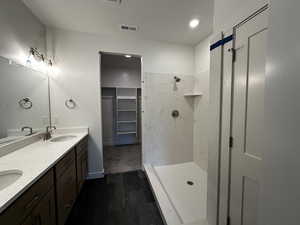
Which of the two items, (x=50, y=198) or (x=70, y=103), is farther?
(x=70, y=103)

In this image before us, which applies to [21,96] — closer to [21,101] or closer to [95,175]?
[21,101]

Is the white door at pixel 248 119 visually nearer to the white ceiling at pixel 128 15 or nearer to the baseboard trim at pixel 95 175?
the white ceiling at pixel 128 15

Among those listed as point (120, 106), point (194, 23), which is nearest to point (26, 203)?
point (194, 23)

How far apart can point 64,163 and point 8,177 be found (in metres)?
0.44

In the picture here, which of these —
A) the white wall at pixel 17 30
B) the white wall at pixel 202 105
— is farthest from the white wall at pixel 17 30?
the white wall at pixel 202 105

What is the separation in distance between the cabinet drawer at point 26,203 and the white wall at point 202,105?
96.8 inches

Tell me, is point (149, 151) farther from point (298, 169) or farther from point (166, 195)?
point (298, 169)

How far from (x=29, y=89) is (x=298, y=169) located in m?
2.67

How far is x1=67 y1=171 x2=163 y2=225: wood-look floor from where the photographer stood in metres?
1.58

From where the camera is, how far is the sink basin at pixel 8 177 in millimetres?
978

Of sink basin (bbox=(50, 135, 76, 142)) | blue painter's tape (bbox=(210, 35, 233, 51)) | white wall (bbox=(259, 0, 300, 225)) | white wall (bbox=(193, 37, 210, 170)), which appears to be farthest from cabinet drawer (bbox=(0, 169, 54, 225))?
white wall (bbox=(193, 37, 210, 170))

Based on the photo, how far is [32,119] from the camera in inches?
72.2

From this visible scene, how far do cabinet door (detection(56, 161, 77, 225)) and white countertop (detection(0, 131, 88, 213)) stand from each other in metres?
0.24

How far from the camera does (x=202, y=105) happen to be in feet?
8.55
